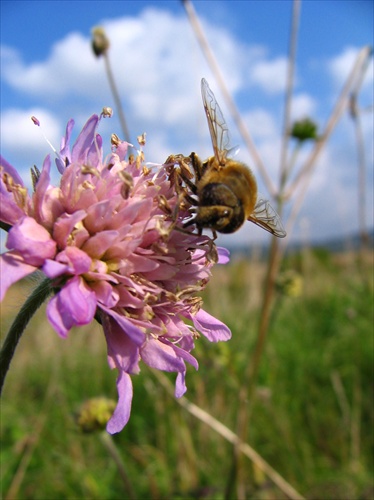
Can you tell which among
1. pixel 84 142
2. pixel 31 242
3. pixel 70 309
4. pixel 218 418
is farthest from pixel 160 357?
pixel 218 418

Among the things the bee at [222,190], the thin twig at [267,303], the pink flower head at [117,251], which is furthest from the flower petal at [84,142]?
the thin twig at [267,303]

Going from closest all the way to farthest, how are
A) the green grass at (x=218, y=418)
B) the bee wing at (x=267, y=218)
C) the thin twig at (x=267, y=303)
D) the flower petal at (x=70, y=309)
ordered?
the flower petal at (x=70, y=309)
the bee wing at (x=267, y=218)
the thin twig at (x=267, y=303)
the green grass at (x=218, y=418)

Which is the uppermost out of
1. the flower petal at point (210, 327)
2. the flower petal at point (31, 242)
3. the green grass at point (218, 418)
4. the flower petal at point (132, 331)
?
the flower petal at point (31, 242)

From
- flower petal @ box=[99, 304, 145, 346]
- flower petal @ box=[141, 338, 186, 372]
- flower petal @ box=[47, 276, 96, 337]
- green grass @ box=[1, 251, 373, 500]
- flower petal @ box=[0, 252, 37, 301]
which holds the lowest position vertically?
green grass @ box=[1, 251, 373, 500]

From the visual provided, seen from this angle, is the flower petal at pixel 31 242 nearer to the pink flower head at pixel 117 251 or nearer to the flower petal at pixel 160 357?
the pink flower head at pixel 117 251

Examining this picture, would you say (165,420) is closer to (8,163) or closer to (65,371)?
(65,371)

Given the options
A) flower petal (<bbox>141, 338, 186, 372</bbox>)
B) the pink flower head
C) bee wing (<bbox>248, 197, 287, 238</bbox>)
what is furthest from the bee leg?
flower petal (<bbox>141, 338, 186, 372</bbox>)

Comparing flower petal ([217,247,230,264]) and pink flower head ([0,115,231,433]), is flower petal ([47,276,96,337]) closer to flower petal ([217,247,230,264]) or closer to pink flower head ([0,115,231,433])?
pink flower head ([0,115,231,433])

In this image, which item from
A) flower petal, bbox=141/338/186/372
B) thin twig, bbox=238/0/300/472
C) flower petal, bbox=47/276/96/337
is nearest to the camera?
flower petal, bbox=47/276/96/337
